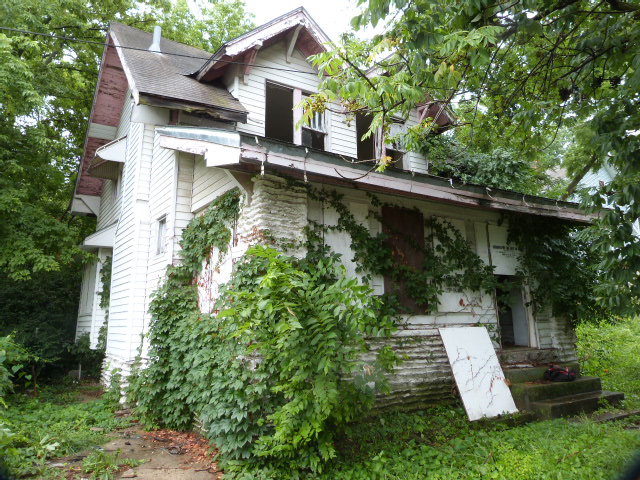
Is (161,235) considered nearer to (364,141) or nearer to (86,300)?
(364,141)

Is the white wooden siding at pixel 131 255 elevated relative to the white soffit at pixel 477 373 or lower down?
elevated

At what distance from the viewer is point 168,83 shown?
8.50 m

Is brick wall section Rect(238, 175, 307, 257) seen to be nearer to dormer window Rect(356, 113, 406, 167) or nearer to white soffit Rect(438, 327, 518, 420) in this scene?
white soffit Rect(438, 327, 518, 420)

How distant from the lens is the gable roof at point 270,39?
336 inches

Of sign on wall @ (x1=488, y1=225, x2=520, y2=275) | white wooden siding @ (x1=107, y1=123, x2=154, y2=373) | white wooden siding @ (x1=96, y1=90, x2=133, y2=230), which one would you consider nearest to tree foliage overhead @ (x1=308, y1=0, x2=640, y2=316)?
sign on wall @ (x1=488, y1=225, x2=520, y2=275)

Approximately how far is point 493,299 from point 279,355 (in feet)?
16.9

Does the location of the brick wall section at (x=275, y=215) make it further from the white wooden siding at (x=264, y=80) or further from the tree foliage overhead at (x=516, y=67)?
the white wooden siding at (x=264, y=80)

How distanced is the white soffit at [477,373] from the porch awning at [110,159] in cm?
963

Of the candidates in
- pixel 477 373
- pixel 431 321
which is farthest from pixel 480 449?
pixel 431 321

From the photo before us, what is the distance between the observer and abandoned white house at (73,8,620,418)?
5.91 m

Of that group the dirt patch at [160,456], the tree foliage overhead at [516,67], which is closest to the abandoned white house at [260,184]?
the tree foliage overhead at [516,67]

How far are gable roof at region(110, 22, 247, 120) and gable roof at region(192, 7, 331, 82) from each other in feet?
0.99

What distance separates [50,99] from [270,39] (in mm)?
13382

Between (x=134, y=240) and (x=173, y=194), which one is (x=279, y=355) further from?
(x=134, y=240)
